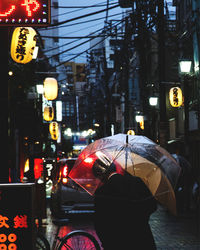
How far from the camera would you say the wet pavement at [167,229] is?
11281 mm

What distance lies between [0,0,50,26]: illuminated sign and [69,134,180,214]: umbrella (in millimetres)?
2682

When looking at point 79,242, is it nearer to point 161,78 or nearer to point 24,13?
point 24,13

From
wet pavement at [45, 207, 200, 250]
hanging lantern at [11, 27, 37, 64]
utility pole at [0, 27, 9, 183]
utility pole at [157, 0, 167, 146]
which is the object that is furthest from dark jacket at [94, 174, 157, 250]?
utility pole at [157, 0, 167, 146]

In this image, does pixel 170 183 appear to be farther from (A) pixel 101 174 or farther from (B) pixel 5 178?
(B) pixel 5 178

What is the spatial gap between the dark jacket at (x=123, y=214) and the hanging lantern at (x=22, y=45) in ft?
31.1

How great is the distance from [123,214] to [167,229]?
7188 millimetres

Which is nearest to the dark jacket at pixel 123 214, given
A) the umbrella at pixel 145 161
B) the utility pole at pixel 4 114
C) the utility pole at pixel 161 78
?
the umbrella at pixel 145 161

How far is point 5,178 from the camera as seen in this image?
8.27 meters

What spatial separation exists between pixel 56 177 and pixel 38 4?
8.83 m

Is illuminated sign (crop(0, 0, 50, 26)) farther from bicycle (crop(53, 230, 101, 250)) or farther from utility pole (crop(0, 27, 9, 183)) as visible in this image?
bicycle (crop(53, 230, 101, 250))

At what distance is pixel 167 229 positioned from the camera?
13.5 meters

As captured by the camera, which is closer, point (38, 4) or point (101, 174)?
point (101, 174)

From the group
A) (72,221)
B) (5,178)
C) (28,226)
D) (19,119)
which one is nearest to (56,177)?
(72,221)

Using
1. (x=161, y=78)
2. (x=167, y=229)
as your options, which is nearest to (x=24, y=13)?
(x=167, y=229)
